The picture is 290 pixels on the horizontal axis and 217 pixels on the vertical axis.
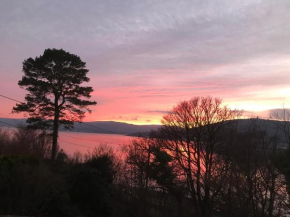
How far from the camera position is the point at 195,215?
31.4 m

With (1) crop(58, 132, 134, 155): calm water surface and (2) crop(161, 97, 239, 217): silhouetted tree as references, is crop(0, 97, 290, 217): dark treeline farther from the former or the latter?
(1) crop(58, 132, 134, 155): calm water surface

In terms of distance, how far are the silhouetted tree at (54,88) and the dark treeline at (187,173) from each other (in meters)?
2.47

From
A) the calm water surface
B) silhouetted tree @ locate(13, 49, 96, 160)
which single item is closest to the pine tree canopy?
silhouetted tree @ locate(13, 49, 96, 160)

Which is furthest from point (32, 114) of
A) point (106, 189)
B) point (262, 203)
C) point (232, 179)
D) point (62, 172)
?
point (262, 203)

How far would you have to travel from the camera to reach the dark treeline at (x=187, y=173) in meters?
16.7

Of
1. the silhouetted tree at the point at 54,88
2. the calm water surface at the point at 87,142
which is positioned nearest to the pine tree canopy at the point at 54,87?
the silhouetted tree at the point at 54,88

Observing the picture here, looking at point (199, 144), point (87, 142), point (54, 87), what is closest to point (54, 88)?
point (54, 87)

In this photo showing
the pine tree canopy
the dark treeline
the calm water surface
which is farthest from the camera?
the calm water surface

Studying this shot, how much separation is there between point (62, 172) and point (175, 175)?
679 inches

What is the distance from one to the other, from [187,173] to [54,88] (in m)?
18.4

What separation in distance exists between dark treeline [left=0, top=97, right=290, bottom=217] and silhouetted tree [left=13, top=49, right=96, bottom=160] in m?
2.47

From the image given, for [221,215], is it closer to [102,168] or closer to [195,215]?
[195,215]

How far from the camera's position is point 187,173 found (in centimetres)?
3092

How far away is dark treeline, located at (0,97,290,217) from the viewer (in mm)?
16703
